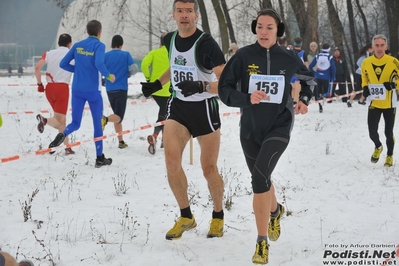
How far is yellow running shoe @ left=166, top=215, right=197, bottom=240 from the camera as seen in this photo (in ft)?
17.5

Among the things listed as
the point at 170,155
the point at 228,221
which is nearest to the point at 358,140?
the point at 228,221

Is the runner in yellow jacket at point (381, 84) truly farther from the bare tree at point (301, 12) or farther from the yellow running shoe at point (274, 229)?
the bare tree at point (301, 12)

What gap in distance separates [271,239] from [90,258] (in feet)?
5.05

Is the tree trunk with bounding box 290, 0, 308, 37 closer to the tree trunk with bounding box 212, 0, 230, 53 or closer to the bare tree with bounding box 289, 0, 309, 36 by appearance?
the bare tree with bounding box 289, 0, 309, 36

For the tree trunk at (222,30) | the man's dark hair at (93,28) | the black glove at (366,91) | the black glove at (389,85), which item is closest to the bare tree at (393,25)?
the tree trunk at (222,30)

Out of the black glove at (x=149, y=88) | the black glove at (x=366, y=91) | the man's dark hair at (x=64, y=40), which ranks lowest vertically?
the black glove at (x=366, y=91)

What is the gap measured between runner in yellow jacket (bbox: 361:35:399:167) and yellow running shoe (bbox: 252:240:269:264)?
15.5 feet

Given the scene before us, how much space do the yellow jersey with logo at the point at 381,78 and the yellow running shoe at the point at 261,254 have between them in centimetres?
481

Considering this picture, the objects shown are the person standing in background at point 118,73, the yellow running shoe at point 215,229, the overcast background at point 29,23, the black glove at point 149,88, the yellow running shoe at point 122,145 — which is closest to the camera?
the yellow running shoe at point 215,229

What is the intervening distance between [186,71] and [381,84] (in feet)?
14.5

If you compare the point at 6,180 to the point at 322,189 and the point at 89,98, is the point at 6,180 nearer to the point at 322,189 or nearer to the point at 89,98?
the point at 89,98

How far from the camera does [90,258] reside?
15.7ft

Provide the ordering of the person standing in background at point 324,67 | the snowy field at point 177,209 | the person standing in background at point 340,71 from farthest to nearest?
the person standing in background at point 340,71
the person standing in background at point 324,67
the snowy field at point 177,209

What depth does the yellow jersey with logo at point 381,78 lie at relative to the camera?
8.67 meters
